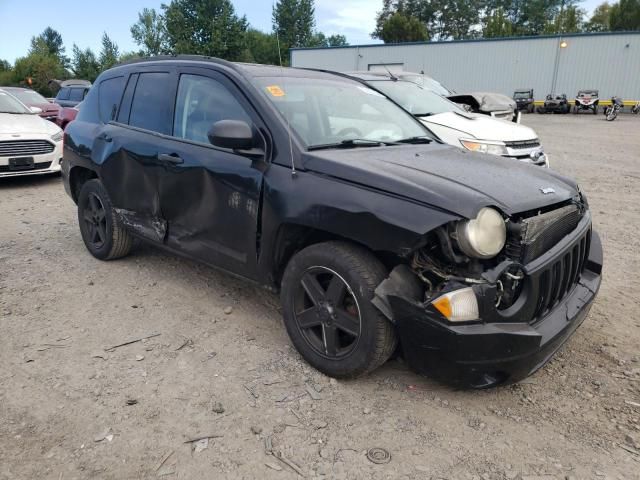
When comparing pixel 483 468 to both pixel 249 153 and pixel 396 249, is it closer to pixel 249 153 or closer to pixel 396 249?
pixel 396 249

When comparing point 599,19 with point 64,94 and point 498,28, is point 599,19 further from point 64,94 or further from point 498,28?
point 64,94

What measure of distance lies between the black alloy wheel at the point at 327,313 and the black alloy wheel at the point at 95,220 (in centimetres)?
254

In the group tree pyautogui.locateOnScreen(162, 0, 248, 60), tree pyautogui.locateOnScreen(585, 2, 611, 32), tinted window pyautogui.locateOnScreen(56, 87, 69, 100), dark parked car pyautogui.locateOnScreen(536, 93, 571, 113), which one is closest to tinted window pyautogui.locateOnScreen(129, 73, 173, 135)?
tinted window pyautogui.locateOnScreen(56, 87, 69, 100)

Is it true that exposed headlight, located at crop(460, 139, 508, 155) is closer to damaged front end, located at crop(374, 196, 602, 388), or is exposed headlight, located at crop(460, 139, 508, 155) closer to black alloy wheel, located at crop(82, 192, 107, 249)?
damaged front end, located at crop(374, 196, 602, 388)

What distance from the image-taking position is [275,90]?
11.2 feet

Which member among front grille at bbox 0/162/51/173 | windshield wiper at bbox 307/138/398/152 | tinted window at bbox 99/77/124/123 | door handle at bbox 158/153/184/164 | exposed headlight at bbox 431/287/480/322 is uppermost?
tinted window at bbox 99/77/124/123

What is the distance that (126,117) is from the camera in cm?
435

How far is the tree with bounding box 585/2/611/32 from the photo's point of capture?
71.4 meters

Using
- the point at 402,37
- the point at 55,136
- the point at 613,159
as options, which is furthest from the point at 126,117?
the point at 402,37

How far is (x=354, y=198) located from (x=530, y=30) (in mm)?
84618

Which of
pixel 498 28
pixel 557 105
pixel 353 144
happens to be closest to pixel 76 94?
pixel 353 144

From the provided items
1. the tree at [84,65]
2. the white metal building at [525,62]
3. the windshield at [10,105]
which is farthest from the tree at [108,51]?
the windshield at [10,105]

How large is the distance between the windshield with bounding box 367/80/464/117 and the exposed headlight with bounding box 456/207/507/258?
5.51 metres

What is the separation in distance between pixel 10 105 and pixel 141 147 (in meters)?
7.27
